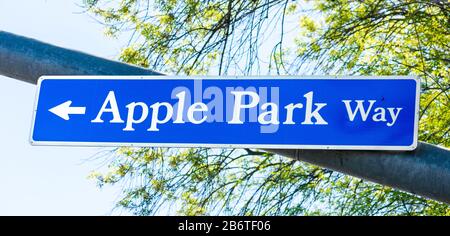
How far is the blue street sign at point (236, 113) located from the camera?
102 inches

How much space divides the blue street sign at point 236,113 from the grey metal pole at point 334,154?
0.03 m

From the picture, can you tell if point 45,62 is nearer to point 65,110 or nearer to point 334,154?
point 65,110

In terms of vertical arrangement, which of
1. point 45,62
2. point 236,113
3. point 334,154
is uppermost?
point 45,62

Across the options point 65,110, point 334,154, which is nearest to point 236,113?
point 334,154

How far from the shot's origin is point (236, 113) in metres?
2.65

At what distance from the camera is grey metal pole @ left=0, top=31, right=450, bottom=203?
2.46 m

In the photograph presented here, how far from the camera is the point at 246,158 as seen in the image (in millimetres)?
7809

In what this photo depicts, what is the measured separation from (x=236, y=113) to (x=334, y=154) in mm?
330

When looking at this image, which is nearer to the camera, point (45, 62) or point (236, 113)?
point (236, 113)

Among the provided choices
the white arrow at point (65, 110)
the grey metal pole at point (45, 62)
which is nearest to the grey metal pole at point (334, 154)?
the grey metal pole at point (45, 62)

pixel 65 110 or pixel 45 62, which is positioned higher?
pixel 45 62

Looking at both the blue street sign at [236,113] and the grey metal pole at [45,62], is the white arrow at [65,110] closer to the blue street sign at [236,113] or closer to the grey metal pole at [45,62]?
the blue street sign at [236,113]
